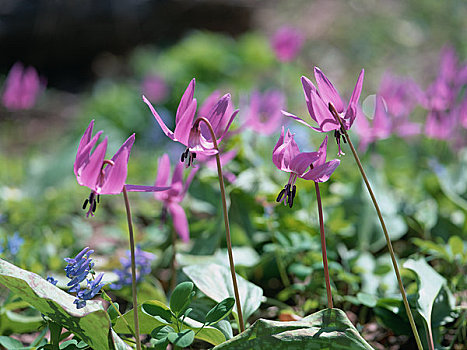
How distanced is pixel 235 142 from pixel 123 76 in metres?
5.99

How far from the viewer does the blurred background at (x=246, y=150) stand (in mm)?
1842

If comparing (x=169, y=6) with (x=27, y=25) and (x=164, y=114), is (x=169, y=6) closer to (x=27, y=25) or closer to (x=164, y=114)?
(x=27, y=25)

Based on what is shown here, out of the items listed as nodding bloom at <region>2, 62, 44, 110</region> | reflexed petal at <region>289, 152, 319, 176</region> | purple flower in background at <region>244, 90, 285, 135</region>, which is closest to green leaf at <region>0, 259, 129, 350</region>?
reflexed petal at <region>289, 152, 319, 176</region>

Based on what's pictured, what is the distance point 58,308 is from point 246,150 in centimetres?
124

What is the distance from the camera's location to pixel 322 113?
1109mm

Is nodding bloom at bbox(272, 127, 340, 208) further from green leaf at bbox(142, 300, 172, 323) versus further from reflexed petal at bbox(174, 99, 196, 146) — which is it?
green leaf at bbox(142, 300, 172, 323)

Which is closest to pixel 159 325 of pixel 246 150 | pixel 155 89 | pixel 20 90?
pixel 246 150

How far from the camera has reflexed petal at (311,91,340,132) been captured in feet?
3.58

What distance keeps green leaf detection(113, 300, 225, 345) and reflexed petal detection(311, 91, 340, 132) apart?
53 cm

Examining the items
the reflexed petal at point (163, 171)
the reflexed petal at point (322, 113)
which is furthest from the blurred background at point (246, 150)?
the reflexed petal at point (322, 113)

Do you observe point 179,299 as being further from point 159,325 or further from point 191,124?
point 191,124

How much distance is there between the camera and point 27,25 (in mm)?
7477

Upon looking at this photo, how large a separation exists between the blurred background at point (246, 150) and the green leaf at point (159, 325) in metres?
0.33

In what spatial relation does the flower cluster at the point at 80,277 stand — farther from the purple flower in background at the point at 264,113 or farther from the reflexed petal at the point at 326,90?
the purple flower in background at the point at 264,113
